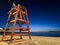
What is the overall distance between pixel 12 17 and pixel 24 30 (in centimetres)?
298

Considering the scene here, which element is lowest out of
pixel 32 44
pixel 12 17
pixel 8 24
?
pixel 32 44

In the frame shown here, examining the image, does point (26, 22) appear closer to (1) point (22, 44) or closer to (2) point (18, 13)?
(2) point (18, 13)

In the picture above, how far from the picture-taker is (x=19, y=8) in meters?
16.4

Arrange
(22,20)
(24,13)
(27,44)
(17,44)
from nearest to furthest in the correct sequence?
(17,44) < (27,44) < (22,20) < (24,13)

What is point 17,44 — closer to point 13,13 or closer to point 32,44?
point 32,44

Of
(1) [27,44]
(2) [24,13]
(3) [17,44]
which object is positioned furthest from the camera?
(2) [24,13]

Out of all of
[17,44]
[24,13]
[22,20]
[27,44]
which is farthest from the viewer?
[24,13]

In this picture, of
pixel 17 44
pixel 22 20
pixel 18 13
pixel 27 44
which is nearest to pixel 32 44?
pixel 27 44

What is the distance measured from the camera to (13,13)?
55.6ft

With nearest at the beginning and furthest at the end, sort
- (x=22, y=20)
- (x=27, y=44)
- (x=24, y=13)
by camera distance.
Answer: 1. (x=27, y=44)
2. (x=22, y=20)
3. (x=24, y=13)

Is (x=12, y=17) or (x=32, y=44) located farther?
(x=12, y=17)

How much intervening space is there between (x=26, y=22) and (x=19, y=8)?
2.47 m

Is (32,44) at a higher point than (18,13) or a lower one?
lower

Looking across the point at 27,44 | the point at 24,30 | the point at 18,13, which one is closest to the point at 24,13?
the point at 18,13
